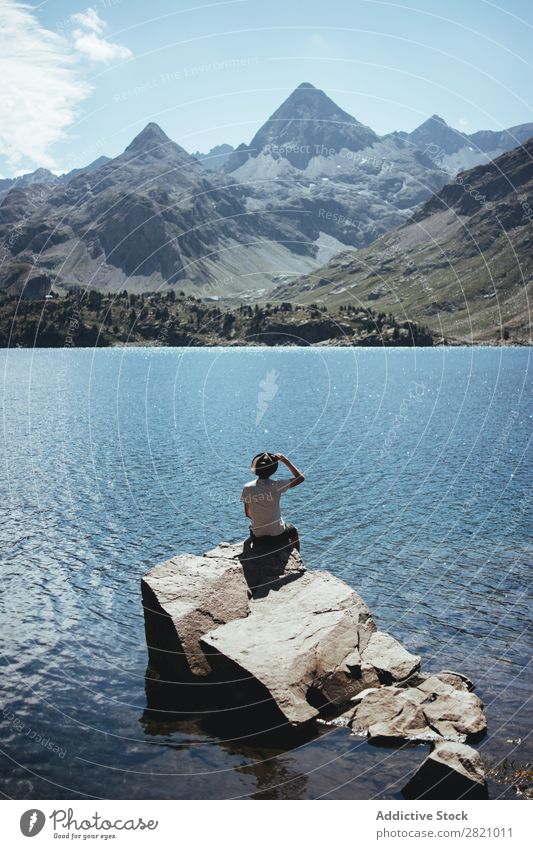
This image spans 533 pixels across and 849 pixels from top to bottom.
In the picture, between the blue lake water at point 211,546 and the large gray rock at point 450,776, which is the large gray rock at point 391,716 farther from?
the large gray rock at point 450,776

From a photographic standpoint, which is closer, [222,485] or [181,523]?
[181,523]

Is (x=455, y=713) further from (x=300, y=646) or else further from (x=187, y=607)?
(x=187, y=607)

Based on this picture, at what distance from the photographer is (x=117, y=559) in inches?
1358

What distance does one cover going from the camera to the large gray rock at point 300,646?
58.3 feet

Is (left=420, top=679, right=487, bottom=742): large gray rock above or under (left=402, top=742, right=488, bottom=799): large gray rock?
under

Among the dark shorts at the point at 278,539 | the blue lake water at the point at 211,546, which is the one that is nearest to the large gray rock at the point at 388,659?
the blue lake water at the point at 211,546

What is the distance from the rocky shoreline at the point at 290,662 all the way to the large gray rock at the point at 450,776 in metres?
0.03

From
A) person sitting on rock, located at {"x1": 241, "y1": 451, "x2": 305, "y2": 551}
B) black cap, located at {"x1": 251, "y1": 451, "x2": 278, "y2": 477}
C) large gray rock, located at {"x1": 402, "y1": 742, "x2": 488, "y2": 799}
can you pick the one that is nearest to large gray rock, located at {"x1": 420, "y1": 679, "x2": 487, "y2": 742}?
large gray rock, located at {"x1": 402, "y1": 742, "x2": 488, "y2": 799}

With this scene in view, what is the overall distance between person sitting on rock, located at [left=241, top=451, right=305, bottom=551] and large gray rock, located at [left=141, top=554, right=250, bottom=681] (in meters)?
1.52

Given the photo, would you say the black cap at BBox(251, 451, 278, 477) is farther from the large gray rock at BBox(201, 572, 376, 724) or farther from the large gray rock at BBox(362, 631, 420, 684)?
the large gray rock at BBox(362, 631, 420, 684)

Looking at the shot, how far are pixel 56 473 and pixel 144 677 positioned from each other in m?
40.0

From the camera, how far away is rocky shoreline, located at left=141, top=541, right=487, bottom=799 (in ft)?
57.7

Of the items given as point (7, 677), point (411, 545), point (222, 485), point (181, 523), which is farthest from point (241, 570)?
point (222, 485)

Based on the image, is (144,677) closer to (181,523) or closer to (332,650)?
(332,650)
